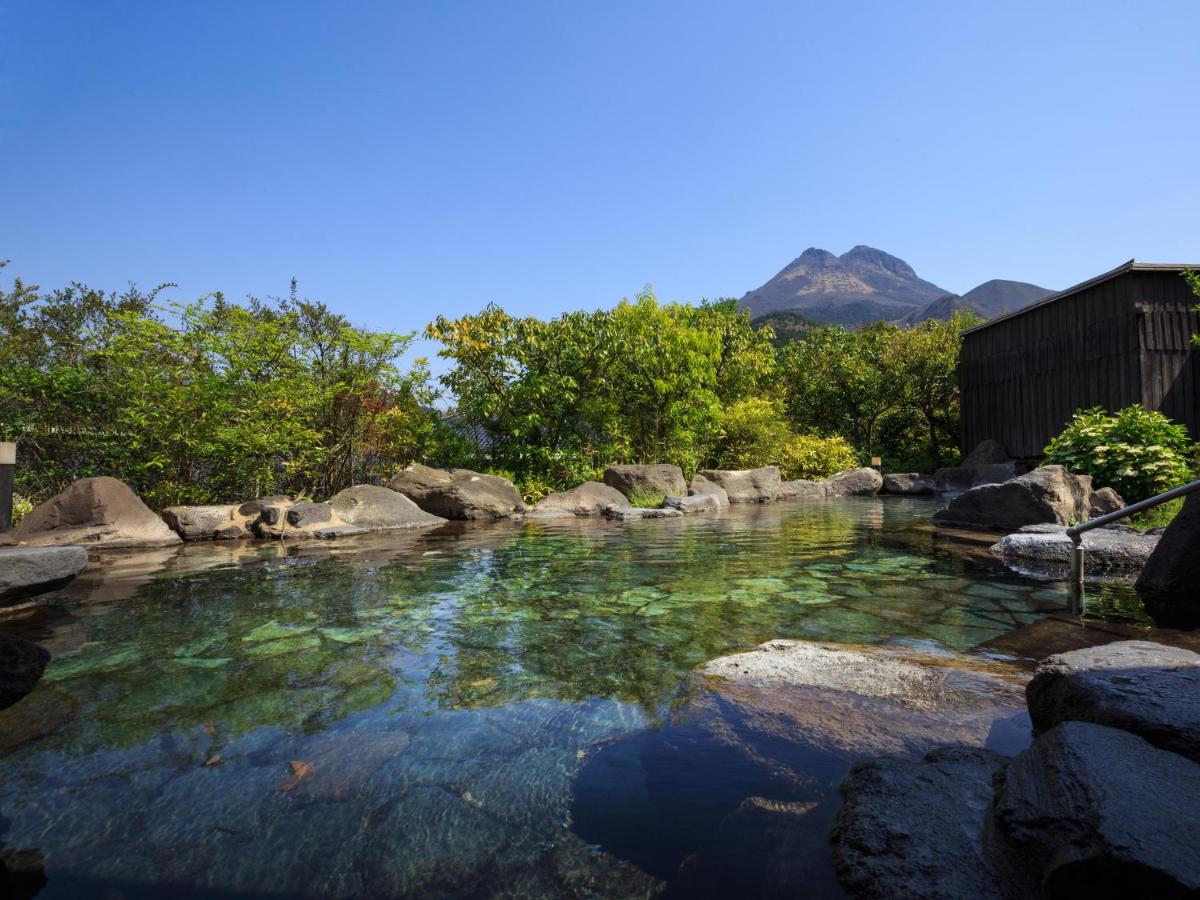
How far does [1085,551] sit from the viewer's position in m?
6.24

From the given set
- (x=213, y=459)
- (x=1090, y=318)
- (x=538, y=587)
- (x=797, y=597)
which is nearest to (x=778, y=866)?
(x=797, y=597)

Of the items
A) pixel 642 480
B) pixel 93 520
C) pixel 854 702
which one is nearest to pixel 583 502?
pixel 642 480

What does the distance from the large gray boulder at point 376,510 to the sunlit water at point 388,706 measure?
3451 mm

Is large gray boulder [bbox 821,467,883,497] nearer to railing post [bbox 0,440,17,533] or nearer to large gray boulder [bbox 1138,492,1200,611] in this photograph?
large gray boulder [bbox 1138,492,1200,611]

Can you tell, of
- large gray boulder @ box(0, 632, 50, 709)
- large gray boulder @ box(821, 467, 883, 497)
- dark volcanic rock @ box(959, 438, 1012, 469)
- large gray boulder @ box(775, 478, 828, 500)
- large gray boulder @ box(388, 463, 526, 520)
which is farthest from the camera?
large gray boulder @ box(821, 467, 883, 497)

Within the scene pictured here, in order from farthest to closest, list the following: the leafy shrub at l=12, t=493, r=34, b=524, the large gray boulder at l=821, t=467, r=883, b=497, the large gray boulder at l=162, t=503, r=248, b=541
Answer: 1. the large gray boulder at l=821, t=467, r=883, b=497
2. the large gray boulder at l=162, t=503, r=248, b=541
3. the leafy shrub at l=12, t=493, r=34, b=524

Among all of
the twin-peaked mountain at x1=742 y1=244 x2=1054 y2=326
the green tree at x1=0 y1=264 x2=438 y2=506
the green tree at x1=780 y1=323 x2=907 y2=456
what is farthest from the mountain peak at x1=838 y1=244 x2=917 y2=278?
the green tree at x1=0 y1=264 x2=438 y2=506

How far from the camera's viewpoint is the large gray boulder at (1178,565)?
179 inches

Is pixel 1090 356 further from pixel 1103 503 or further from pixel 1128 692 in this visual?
pixel 1128 692

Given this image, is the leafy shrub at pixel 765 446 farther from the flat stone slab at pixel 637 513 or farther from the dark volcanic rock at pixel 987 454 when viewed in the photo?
the flat stone slab at pixel 637 513

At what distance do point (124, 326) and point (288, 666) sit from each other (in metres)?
9.11

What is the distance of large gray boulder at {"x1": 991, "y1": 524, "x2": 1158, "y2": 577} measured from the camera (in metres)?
6.01

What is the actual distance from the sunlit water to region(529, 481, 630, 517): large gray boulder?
6216mm

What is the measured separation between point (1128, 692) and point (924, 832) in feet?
3.44
